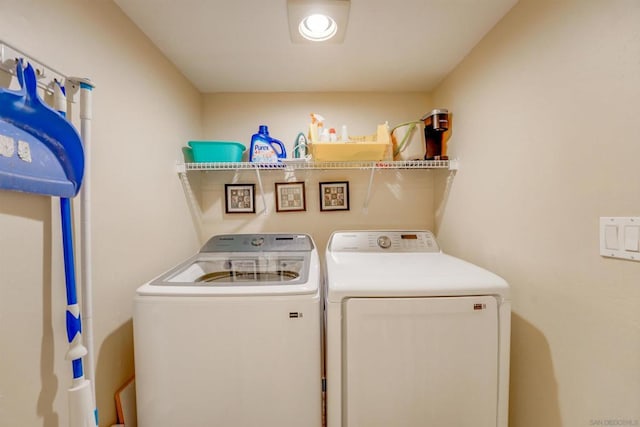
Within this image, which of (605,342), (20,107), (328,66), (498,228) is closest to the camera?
(20,107)

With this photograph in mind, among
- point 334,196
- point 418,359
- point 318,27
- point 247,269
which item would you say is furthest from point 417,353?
point 318,27

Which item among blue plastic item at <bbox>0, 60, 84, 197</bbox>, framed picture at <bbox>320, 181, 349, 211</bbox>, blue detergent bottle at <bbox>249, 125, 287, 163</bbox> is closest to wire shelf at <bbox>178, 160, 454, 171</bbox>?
blue detergent bottle at <bbox>249, 125, 287, 163</bbox>

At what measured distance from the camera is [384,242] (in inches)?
69.2

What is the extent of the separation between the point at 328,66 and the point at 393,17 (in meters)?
0.53

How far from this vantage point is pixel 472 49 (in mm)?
1554

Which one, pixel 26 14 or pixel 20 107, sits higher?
pixel 26 14

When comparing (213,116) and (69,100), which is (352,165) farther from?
(69,100)

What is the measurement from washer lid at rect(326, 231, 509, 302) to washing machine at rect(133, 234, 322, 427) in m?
0.17

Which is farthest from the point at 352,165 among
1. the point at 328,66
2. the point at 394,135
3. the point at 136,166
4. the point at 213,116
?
the point at 136,166

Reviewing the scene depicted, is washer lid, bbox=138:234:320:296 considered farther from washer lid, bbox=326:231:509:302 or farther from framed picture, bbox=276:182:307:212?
framed picture, bbox=276:182:307:212

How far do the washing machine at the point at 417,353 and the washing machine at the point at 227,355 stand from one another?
4.7 inches

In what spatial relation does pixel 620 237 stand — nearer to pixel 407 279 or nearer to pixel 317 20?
pixel 407 279

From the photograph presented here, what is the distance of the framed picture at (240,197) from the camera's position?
6.89ft

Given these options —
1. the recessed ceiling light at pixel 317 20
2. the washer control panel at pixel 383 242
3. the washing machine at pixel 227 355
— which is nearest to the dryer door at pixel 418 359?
the washing machine at pixel 227 355
